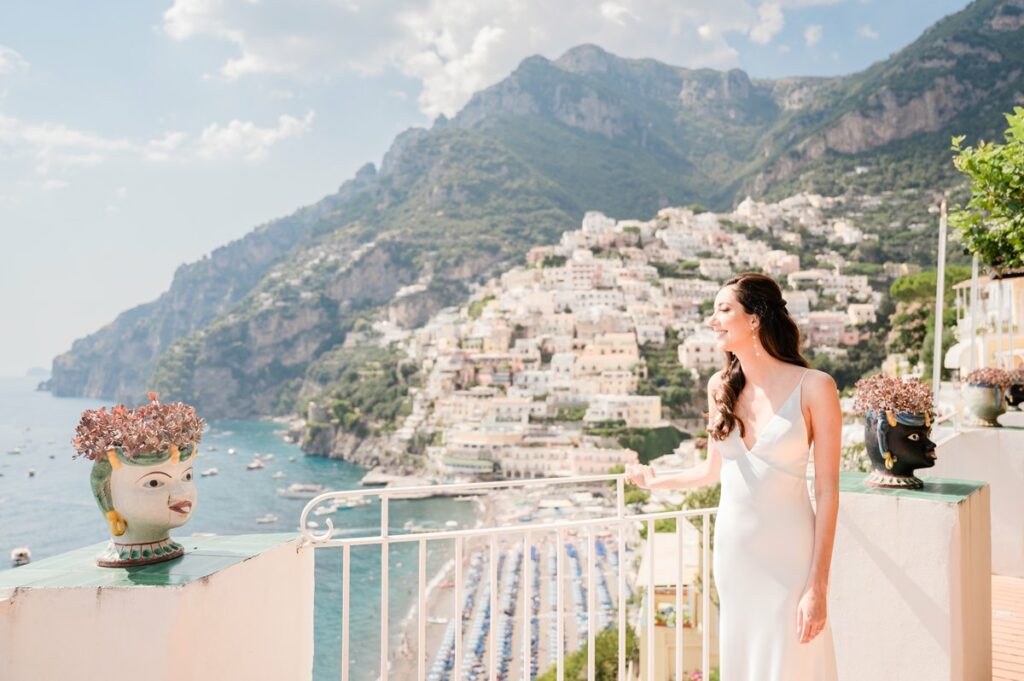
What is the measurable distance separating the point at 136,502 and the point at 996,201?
3355 mm

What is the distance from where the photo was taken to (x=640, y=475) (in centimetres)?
168

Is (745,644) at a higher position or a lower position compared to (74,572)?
lower

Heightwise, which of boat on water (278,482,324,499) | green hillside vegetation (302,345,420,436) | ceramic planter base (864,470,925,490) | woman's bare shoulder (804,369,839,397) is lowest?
boat on water (278,482,324,499)

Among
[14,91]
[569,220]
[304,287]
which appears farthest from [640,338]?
[14,91]

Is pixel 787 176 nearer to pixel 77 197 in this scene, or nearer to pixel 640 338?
pixel 640 338

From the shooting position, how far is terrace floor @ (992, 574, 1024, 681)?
211cm

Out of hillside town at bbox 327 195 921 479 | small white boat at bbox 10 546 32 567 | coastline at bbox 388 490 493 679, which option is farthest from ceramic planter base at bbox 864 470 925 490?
hillside town at bbox 327 195 921 479

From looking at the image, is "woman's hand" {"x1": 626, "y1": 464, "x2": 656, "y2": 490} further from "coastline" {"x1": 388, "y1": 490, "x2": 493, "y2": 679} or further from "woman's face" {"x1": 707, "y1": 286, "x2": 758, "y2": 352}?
"coastline" {"x1": 388, "y1": 490, "x2": 493, "y2": 679}

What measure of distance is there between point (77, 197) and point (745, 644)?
312ft

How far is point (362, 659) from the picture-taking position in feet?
63.9

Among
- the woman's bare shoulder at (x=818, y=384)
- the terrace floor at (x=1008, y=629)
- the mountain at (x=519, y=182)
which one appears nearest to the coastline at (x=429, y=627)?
the terrace floor at (x=1008, y=629)

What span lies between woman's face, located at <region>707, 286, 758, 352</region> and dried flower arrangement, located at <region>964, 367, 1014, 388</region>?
251cm

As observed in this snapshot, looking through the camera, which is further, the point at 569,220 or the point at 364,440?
the point at 569,220

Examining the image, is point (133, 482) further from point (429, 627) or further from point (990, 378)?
point (429, 627)
